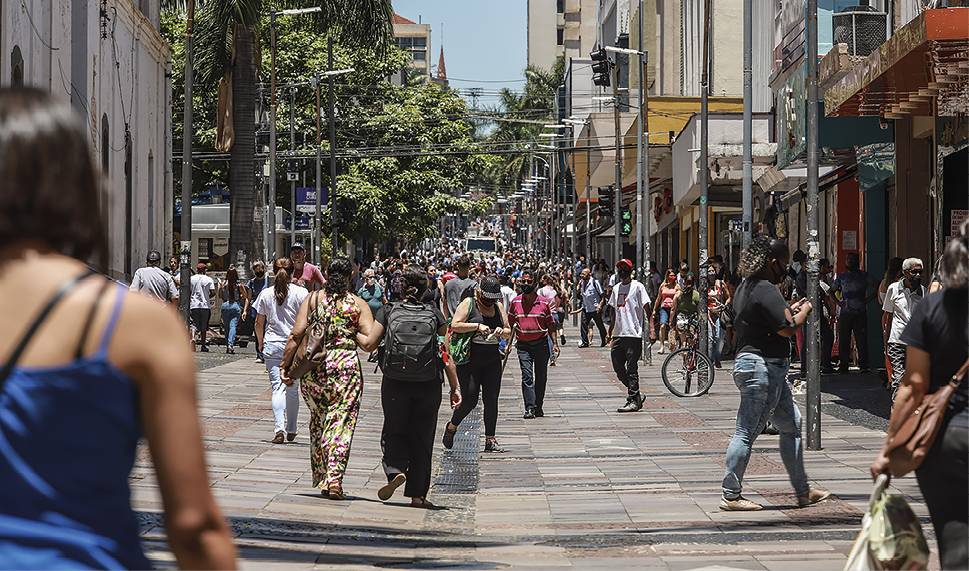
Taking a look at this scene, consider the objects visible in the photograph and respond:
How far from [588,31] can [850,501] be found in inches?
3998

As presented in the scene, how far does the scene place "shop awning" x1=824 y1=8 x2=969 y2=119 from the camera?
11.0m

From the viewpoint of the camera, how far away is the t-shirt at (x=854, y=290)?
61.1ft

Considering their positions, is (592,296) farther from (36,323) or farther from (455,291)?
(36,323)

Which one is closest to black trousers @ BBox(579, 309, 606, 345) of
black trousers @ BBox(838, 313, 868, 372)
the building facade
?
black trousers @ BBox(838, 313, 868, 372)

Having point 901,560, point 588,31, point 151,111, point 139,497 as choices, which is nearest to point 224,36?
point 151,111

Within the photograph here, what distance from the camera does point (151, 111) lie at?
3077 centimetres

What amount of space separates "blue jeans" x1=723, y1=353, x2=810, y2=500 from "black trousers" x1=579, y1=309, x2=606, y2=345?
19690 mm

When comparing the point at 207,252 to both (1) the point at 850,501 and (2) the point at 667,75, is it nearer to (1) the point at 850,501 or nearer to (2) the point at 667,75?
(2) the point at 667,75

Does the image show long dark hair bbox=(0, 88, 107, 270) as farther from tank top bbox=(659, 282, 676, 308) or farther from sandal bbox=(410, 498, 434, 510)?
tank top bbox=(659, 282, 676, 308)

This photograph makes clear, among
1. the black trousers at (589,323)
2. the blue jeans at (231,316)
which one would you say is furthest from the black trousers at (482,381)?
the black trousers at (589,323)

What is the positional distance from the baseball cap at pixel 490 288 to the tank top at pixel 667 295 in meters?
13.5

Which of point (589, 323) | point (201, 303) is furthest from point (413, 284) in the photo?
point (589, 323)

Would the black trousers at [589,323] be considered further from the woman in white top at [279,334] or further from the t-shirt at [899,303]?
the woman in white top at [279,334]

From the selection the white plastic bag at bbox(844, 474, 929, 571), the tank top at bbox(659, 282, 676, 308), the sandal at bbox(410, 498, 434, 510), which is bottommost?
the sandal at bbox(410, 498, 434, 510)
